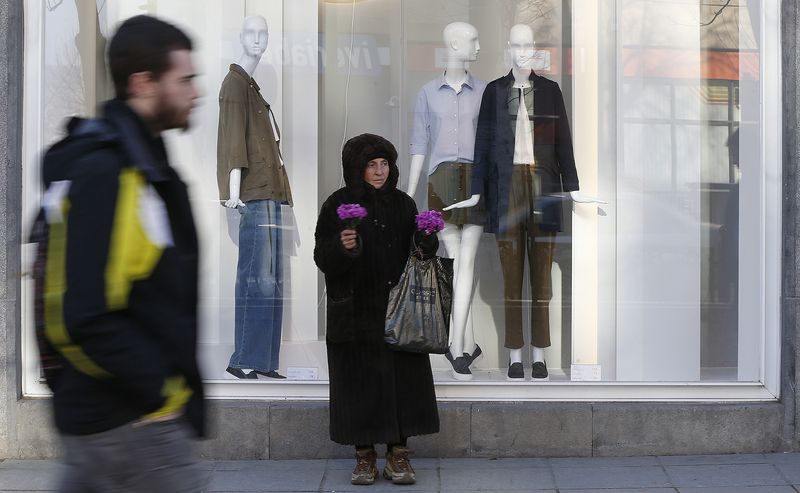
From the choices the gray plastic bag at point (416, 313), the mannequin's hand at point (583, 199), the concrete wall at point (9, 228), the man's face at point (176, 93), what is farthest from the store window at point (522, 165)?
the man's face at point (176, 93)

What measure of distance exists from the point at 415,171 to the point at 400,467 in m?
2.00

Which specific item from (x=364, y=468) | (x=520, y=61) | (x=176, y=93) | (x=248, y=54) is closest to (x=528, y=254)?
(x=520, y=61)

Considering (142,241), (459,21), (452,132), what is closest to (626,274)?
(452,132)

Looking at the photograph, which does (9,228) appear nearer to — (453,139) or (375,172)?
(375,172)

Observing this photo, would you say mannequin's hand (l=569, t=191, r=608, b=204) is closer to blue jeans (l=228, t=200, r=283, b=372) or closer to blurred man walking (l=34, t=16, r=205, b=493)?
blue jeans (l=228, t=200, r=283, b=372)

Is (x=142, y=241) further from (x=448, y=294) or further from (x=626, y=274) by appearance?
(x=626, y=274)

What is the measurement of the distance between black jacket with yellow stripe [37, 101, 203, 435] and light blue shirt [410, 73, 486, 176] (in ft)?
14.3

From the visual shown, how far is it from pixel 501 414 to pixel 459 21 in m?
2.53

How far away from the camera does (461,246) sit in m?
6.76

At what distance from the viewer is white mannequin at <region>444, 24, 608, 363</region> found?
6715mm

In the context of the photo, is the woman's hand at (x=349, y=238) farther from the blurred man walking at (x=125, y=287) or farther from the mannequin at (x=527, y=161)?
the blurred man walking at (x=125, y=287)

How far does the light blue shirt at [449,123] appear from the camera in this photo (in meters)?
6.72

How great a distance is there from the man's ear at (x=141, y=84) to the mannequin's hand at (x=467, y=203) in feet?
14.3

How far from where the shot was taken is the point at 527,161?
264 inches
